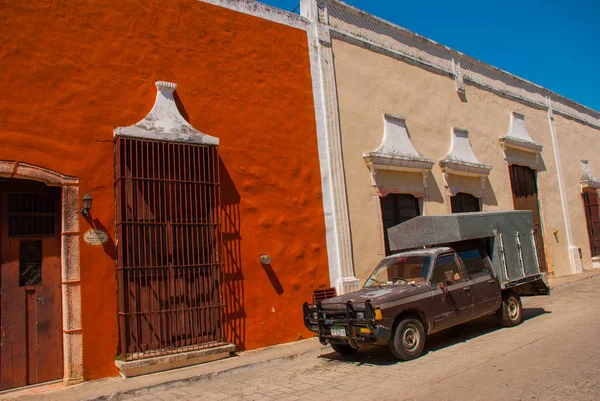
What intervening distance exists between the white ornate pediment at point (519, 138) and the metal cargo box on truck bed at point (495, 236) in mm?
6824

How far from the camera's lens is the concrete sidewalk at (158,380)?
637cm

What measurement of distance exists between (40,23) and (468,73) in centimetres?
1248

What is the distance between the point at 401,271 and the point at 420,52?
8306 mm

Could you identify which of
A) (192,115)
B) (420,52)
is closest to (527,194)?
(420,52)

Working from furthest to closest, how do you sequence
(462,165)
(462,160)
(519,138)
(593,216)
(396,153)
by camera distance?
1. (593,216)
2. (519,138)
3. (462,160)
4. (462,165)
5. (396,153)

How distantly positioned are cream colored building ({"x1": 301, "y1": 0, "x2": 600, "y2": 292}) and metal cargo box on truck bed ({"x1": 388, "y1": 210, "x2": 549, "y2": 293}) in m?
1.87

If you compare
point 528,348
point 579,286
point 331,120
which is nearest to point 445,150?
point 331,120

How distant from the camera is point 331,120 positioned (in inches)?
428

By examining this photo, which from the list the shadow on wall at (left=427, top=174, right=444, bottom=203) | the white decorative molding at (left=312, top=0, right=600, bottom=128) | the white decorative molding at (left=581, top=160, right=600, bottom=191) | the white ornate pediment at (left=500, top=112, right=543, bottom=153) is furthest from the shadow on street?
the white decorative molding at (left=581, top=160, right=600, bottom=191)

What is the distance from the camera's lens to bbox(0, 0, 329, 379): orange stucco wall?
7.31 m

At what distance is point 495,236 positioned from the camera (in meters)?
9.01

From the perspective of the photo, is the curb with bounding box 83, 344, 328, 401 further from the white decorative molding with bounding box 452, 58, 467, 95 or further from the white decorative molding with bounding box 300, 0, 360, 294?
the white decorative molding with bounding box 452, 58, 467, 95

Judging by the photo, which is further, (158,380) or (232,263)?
(232,263)

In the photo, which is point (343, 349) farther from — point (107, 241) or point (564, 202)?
point (564, 202)
